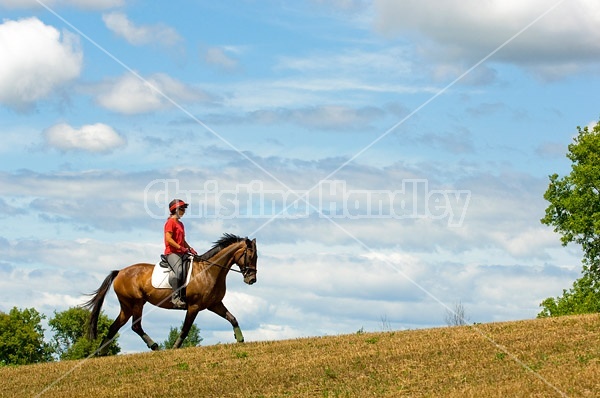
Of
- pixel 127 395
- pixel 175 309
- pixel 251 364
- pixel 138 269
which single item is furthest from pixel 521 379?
pixel 138 269

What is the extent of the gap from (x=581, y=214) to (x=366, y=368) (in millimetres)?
31846

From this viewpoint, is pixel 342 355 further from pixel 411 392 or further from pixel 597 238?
pixel 597 238

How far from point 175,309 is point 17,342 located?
56.5 metres

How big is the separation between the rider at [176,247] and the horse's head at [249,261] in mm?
1825

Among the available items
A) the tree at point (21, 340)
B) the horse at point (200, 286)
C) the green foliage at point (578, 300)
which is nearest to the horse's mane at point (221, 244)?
the horse at point (200, 286)

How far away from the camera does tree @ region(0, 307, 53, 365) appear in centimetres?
7850

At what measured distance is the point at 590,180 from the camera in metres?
49.4

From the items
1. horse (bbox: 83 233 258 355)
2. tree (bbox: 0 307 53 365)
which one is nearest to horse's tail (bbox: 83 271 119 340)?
horse (bbox: 83 233 258 355)

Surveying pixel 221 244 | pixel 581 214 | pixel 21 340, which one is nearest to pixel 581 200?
pixel 581 214

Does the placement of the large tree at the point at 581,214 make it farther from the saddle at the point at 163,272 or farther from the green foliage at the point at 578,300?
the saddle at the point at 163,272

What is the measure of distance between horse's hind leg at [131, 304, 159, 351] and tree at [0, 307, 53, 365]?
178 ft

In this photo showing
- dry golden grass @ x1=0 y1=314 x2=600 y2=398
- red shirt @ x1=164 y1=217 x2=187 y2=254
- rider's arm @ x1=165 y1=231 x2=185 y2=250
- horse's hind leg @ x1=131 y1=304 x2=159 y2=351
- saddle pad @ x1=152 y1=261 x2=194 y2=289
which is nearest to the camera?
dry golden grass @ x1=0 y1=314 x2=600 y2=398

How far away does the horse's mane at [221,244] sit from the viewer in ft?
87.5

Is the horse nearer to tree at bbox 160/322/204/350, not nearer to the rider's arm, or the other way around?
the rider's arm
